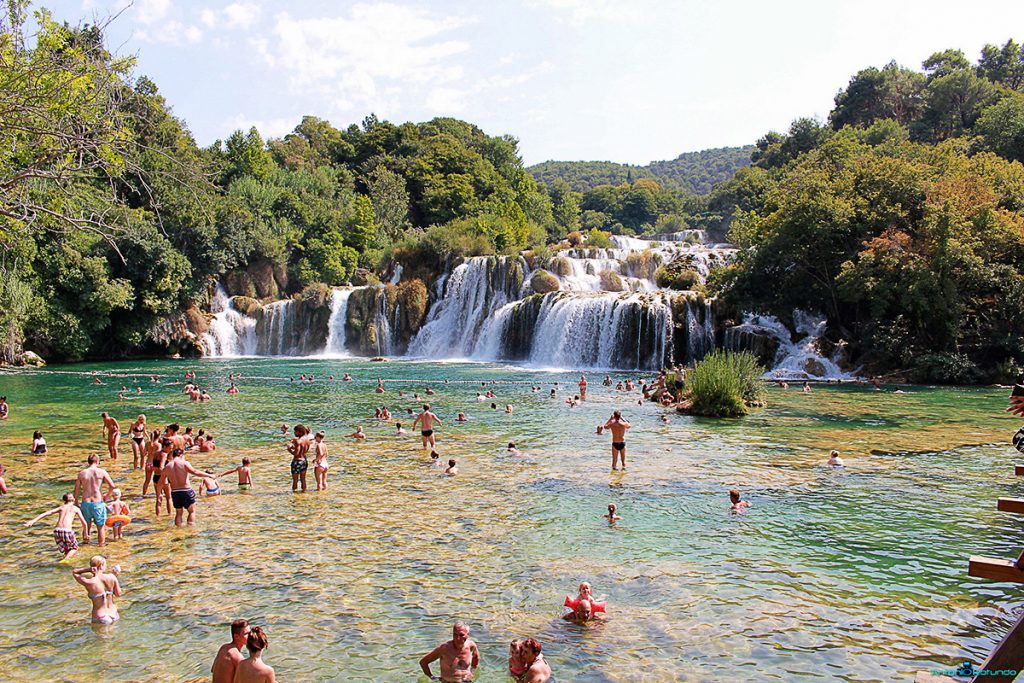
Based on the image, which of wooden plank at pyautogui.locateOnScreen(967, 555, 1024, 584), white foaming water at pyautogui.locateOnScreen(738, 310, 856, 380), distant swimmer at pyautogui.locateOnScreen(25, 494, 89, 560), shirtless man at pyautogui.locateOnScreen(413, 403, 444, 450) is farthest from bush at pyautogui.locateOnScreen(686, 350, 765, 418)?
wooden plank at pyautogui.locateOnScreen(967, 555, 1024, 584)

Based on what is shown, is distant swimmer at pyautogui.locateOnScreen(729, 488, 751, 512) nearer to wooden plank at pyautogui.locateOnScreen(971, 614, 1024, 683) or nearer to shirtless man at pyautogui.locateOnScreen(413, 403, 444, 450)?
shirtless man at pyautogui.locateOnScreen(413, 403, 444, 450)

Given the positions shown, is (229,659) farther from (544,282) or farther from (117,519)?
(544,282)

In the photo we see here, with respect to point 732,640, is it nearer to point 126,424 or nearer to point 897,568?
point 897,568

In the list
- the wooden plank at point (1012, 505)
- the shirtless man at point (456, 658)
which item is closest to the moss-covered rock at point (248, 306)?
the shirtless man at point (456, 658)

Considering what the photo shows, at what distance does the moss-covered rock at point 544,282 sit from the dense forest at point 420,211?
9.19 meters

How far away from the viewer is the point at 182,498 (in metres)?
11.1

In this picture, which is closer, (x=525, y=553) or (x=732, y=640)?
(x=732, y=640)

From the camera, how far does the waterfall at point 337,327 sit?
50.2 meters

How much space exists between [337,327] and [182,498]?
4006 cm

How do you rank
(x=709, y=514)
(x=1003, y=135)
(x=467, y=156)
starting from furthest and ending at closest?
(x=467, y=156), (x=1003, y=135), (x=709, y=514)

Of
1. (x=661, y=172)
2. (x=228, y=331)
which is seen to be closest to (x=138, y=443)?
(x=228, y=331)

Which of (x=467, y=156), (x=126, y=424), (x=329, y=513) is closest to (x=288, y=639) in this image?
(x=329, y=513)

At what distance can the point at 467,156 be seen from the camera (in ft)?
244

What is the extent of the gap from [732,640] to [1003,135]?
164ft
